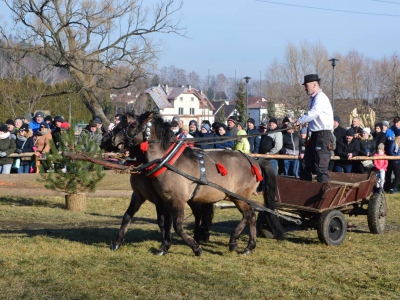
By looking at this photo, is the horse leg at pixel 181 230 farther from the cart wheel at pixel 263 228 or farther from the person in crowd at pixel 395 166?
the person in crowd at pixel 395 166

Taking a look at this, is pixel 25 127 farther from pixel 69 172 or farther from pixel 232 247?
pixel 232 247

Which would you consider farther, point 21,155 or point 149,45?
point 149,45

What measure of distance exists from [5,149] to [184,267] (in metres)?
8.71

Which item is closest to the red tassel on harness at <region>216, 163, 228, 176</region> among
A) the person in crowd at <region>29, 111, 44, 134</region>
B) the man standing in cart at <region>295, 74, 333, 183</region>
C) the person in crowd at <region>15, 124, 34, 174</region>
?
the man standing in cart at <region>295, 74, 333, 183</region>

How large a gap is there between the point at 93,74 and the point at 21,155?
13431mm

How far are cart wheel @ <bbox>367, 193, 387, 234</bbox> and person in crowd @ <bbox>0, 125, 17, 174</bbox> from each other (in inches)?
338

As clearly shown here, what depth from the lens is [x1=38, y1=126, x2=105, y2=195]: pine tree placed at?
1272cm

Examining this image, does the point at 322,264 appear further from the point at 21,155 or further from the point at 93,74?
the point at 93,74

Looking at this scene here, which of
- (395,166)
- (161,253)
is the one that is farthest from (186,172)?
(395,166)

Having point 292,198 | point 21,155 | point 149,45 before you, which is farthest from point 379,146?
point 149,45

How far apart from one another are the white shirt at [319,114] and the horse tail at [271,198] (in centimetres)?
89

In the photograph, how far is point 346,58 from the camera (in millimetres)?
58375

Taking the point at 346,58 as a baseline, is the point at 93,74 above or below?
below

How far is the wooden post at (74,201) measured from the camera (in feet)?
43.3
